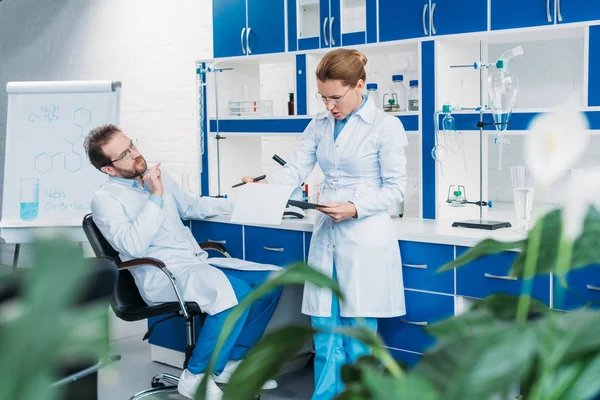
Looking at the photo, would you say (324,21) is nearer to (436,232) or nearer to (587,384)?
(436,232)

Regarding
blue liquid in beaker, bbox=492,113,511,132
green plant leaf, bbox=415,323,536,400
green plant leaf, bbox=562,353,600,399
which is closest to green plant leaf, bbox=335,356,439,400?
green plant leaf, bbox=415,323,536,400

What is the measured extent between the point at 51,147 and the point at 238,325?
85.8 inches

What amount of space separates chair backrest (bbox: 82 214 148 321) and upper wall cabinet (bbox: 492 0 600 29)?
188 cm

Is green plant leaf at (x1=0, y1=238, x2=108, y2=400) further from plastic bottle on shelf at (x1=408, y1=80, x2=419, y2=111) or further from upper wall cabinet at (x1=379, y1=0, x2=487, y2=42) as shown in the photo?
plastic bottle on shelf at (x1=408, y1=80, x2=419, y2=111)

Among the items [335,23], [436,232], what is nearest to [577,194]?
[436,232]

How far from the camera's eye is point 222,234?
3871mm

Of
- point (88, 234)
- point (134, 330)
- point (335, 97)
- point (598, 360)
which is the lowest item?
point (134, 330)

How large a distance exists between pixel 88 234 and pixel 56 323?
3033 mm

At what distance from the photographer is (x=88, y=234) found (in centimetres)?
327

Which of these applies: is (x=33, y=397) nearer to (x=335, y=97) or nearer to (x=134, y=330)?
(x=335, y=97)

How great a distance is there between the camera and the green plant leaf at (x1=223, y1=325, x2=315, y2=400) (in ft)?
1.68

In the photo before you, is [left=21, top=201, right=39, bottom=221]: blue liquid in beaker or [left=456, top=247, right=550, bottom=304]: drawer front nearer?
[left=456, top=247, right=550, bottom=304]: drawer front

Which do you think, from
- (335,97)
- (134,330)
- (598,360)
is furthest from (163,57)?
(598,360)

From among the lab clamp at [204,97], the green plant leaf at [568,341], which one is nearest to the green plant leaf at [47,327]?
the green plant leaf at [568,341]
